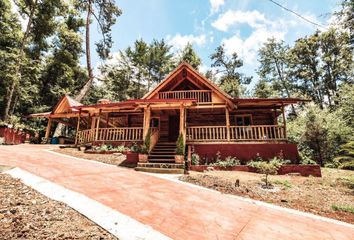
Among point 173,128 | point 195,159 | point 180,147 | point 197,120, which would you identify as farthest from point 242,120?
point 180,147

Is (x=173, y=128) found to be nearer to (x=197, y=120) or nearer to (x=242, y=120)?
(x=197, y=120)

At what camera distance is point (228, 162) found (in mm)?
10438

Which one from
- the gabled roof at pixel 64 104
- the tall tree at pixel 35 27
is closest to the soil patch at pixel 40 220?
the gabled roof at pixel 64 104

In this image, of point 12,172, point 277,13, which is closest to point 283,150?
point 277,13

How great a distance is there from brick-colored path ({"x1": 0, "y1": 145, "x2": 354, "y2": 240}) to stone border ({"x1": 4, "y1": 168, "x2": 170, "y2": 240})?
0.57 ft

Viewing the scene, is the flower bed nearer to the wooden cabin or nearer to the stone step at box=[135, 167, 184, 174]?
the wooden cabin

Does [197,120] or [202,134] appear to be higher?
[197,120]

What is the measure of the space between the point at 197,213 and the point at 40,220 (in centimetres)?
276

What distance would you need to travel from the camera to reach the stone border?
10.0 ft

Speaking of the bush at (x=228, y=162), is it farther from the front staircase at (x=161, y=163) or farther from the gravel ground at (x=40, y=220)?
the gravel ground at (x=40, y=220)

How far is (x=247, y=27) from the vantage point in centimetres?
1672

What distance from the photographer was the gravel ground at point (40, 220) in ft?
8.91

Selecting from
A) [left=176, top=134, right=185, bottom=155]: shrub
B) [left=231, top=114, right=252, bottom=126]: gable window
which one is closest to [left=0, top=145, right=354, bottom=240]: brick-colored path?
[left=176, top=134, right=185, bottom=155]: shrub

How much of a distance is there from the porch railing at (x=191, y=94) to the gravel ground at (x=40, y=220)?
10.8 m
